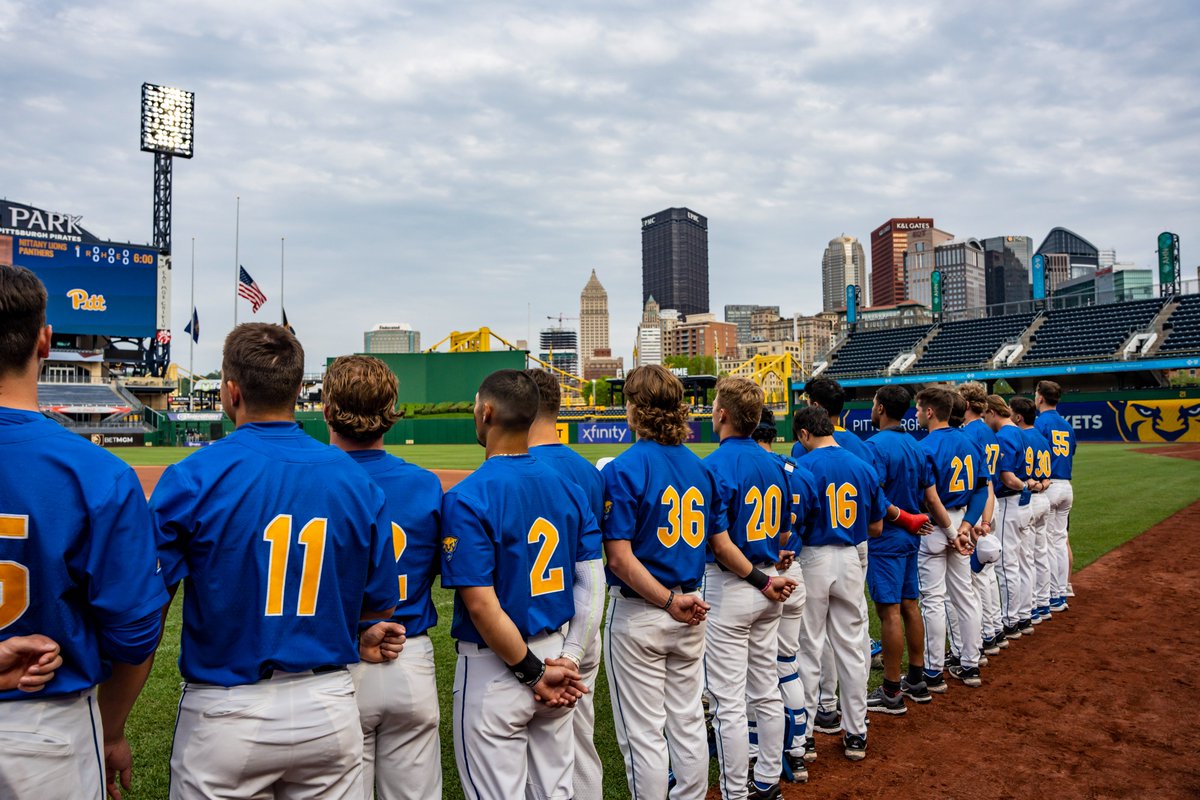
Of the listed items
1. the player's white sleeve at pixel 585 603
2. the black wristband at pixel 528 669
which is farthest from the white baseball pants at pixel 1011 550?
the black wristband at pixel 528 669

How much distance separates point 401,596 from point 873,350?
54412mm

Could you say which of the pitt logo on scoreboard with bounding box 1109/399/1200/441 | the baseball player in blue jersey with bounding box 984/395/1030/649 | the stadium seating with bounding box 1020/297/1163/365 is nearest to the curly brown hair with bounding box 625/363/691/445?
the baseball player in blue jersey with bounding box 984/395/1030/649

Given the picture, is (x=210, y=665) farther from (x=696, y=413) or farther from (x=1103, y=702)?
(x=696, y=413)

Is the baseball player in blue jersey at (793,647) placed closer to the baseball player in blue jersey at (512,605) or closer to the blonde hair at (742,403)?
the blonde hair at (742,403)

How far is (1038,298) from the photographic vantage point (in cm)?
5047

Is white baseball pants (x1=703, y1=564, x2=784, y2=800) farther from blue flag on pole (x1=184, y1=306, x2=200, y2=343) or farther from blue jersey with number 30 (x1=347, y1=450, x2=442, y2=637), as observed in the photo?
blue flag on pole (x1=184, y1=306, x2=200, y2=343)

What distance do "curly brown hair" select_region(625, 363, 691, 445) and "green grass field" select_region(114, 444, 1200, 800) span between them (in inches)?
73.4

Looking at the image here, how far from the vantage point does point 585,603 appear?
2.85 m

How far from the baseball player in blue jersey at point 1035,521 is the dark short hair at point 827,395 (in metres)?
2.90

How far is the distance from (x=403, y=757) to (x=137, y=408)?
181 feet

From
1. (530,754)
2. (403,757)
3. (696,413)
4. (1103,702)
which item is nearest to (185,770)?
(403,757)

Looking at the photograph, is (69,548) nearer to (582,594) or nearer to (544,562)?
(544,562)

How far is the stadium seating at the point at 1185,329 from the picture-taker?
120 feet

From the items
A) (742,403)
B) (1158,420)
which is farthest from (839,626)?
(1158,420)
